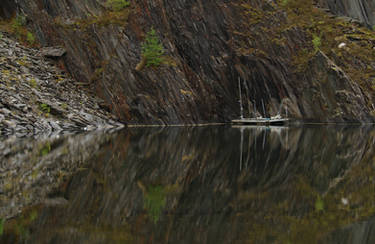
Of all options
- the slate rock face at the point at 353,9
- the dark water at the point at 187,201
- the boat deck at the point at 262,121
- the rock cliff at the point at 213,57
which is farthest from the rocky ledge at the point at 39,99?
the slate rock face at the point at 353,9

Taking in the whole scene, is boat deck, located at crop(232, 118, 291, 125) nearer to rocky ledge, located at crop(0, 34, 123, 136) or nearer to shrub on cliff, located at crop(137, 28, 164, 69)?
shrub on cliff, located at crop(137, 28, 164, 69)

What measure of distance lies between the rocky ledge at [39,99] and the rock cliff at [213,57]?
4579 mm

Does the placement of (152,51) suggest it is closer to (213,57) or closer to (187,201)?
(213,57)

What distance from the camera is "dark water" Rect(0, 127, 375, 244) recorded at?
786 centimetres

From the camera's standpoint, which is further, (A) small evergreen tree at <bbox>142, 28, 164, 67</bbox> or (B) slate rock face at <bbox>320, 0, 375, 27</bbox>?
(B) slate rock face at <bbox>320, 0, 375, 27</bbox>

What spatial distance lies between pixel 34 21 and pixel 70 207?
235ft

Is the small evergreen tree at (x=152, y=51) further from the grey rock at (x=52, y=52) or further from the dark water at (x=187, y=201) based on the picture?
the dark water at (x=187, y=201)

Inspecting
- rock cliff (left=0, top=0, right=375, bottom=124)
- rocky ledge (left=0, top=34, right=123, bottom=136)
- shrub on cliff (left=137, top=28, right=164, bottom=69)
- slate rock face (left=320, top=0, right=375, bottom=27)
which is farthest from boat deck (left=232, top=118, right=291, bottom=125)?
slate rock face (left=320, top=0, right=375, bottom=27)

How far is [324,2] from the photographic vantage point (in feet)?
325

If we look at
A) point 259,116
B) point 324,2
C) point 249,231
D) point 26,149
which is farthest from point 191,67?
point 249,231

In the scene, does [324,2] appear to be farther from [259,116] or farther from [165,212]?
[165,212]

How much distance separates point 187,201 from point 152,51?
6053 cm

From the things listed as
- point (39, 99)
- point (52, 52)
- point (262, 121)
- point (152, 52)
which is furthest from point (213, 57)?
point (39, 99)

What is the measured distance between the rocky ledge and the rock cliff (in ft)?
15.0
